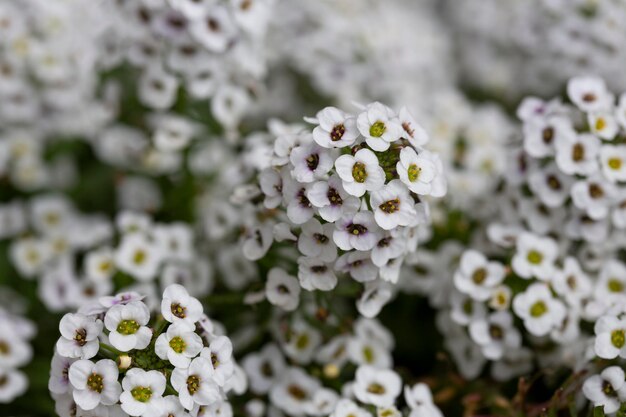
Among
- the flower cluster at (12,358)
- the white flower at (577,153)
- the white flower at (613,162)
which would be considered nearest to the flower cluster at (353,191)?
the white flower at (577,153)

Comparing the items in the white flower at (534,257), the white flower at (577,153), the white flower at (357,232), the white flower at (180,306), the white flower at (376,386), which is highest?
the white flower at (577,153)

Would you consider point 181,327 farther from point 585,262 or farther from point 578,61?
point 578,61

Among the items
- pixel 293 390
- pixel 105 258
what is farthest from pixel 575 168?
pixel 105 258

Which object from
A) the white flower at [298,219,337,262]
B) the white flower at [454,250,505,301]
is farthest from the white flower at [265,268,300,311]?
the white flower at [454,250,505,301]

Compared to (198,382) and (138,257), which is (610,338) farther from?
(138,257)

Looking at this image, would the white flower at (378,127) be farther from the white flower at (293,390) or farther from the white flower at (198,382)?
the white flower at (293,390)
